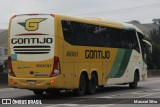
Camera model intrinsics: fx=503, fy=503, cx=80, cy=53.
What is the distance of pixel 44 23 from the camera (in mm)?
19875

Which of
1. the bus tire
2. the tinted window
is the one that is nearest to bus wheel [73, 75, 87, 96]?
the bus tire

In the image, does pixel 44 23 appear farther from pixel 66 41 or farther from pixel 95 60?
pixel 95 60

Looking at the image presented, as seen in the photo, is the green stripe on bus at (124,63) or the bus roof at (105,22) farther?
the green stripe on bus at (124,63)

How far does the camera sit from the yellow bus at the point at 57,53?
19.8 m

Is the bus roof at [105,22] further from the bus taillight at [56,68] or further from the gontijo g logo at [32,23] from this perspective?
the bus taillight at [56,68]

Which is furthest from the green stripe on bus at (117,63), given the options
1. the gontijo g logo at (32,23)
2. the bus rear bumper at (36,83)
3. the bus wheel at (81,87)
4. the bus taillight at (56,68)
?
the gontijo g logo at (32,23)

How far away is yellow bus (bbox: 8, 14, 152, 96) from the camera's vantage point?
1977cm

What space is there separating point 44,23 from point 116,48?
6.30m

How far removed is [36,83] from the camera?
64.8 feet

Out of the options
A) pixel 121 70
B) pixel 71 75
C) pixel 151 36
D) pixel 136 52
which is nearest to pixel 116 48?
pixel 121 70

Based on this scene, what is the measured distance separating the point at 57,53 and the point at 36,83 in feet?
4.72

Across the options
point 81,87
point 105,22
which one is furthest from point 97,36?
point 81,87

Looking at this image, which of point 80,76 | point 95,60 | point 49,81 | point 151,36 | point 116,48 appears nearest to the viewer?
point 49,81

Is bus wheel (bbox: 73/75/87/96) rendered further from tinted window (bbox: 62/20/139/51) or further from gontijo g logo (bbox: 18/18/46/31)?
gontijo g logo (bbox: 18/18/46/31)
